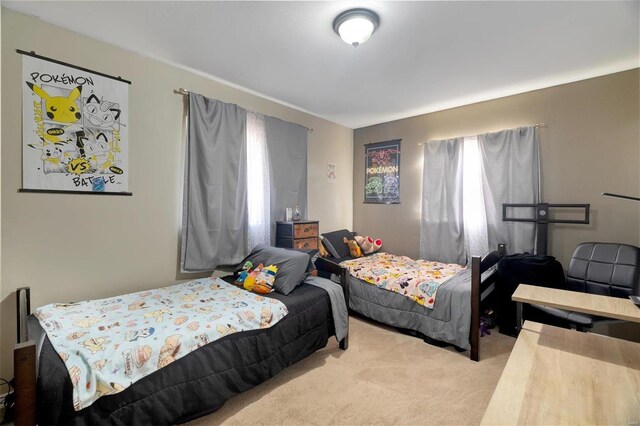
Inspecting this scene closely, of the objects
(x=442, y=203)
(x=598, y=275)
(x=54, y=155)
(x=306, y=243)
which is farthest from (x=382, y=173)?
(x=54, y=155)

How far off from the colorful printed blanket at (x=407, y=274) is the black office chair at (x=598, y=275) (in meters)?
0.89

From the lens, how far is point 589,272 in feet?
8.68

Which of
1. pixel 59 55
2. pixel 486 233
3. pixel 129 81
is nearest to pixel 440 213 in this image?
pixel 486 233

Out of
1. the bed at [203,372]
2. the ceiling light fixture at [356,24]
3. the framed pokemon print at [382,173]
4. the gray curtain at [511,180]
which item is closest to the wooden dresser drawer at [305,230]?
the bed at [203,372]

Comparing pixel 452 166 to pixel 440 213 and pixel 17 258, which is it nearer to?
pixel 440 213

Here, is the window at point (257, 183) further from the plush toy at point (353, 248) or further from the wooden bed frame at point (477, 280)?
the plush toy at point (353, 248)

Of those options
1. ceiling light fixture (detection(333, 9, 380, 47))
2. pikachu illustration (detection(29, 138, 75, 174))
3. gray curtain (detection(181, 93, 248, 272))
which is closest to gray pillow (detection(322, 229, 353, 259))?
gray curtain (detection(181, 93, 248, 272))

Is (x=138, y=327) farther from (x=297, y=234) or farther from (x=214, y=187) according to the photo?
(x=297, y=234)

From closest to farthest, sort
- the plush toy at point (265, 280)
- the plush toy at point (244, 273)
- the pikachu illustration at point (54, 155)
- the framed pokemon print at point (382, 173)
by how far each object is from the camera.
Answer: the pikachu illustration at point (54, 155)
the plush toy at point (265, 280)
the plush toy at point (244, 273)
the framed pokemon print at point (382, 173)

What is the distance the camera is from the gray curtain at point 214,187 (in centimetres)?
274

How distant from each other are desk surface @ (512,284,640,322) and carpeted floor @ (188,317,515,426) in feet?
2.81

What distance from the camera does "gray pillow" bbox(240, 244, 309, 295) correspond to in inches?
95.8

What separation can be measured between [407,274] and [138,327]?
8.18 feet

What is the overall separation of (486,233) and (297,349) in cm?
267
